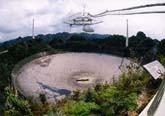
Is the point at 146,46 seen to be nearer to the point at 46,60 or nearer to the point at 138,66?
the point at 46,60

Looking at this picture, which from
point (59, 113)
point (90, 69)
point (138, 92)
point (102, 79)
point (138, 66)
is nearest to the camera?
point (59, 113)

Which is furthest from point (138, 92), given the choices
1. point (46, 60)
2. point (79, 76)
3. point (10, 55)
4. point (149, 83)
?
point (10, 55)

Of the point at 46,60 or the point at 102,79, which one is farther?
the point at 46,60

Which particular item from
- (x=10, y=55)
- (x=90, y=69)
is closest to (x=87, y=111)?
(x=90, y=69)

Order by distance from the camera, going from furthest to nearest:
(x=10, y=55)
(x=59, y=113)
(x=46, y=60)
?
(x=10, y=55)
(x=46, y=60)
(x=59, y=113)

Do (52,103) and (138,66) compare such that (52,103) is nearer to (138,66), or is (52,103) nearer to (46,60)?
(138,66)

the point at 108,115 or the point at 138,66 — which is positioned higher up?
the point at 138,66
